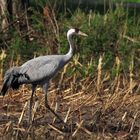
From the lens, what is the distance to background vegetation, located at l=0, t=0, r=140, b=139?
459 inches

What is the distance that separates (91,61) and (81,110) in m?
1.67

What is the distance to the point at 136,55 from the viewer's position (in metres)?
14.2

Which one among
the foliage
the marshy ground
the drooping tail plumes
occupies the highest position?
the drooping tail plumes

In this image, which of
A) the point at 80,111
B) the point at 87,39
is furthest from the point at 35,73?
the point at 87,39

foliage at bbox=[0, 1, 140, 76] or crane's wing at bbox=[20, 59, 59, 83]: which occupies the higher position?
crane's wing at bbox=[20, 59, 59, 83]

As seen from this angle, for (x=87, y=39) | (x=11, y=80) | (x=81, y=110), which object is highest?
(x=11, y=80)

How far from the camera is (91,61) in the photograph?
13.8 m

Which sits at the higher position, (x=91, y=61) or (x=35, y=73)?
(x=35, y=73)

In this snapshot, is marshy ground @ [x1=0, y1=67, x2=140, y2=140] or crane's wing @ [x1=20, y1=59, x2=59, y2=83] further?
crane's wing @ [x1=20, y1=59, x2=59, y2=83]

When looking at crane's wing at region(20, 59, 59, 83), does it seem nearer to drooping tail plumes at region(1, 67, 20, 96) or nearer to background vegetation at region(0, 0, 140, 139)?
drooping tail plumes at region(1, 67, 20, 96)

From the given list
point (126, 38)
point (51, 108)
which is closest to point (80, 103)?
point (51, 108)

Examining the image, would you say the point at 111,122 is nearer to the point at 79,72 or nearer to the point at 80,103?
the point at 80,103

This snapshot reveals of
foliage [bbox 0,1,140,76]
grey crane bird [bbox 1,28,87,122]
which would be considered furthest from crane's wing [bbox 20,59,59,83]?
foliage [bbox 0,1,140,76]

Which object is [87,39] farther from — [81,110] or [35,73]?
[35,73]
